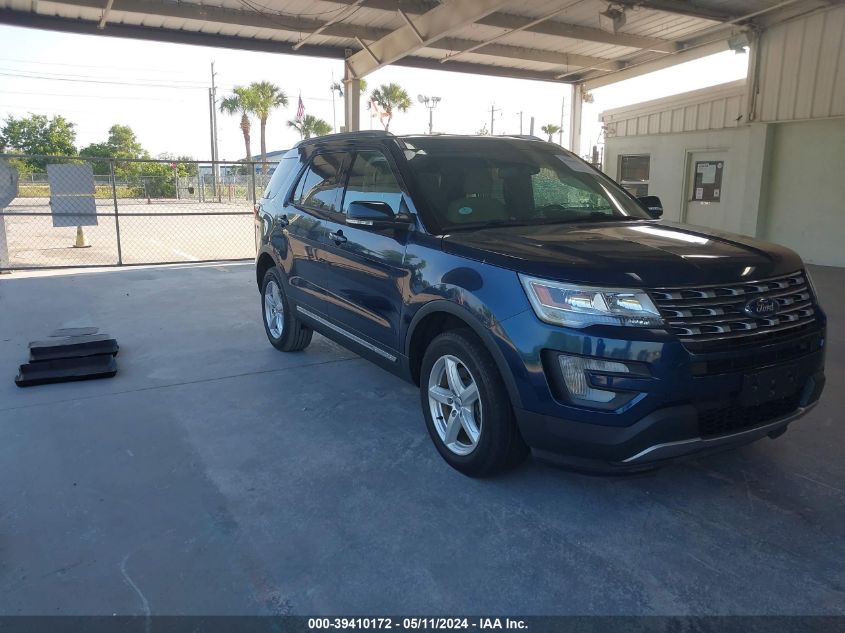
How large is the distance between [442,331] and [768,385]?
165 cm

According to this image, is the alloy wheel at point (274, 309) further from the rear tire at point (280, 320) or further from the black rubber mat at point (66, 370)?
the black rubber mat at point (66, 370)

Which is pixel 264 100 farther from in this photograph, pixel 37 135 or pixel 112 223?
pixel 112 223

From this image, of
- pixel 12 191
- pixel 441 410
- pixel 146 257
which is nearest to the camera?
pixel 441 410

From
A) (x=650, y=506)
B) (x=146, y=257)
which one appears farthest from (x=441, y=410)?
(x=146, y=257)

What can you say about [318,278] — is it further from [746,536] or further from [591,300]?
[746,536]

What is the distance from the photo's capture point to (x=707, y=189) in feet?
45.3

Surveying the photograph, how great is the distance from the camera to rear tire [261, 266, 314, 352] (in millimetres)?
5789

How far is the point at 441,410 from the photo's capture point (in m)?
3.71

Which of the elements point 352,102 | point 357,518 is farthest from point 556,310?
point 352,102

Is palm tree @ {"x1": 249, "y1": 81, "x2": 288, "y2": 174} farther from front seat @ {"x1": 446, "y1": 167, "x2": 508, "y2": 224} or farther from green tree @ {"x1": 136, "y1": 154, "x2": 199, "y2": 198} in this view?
front seat @ {"x1": 446, "y1": 167, "x2": 508, "y2": 224}

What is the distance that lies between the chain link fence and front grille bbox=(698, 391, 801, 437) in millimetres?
9821

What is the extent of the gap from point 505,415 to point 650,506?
34.5 inches

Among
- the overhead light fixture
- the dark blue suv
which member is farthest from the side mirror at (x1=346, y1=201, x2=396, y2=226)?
the overhead light fixture

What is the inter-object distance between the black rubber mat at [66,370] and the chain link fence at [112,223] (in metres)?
5.56
